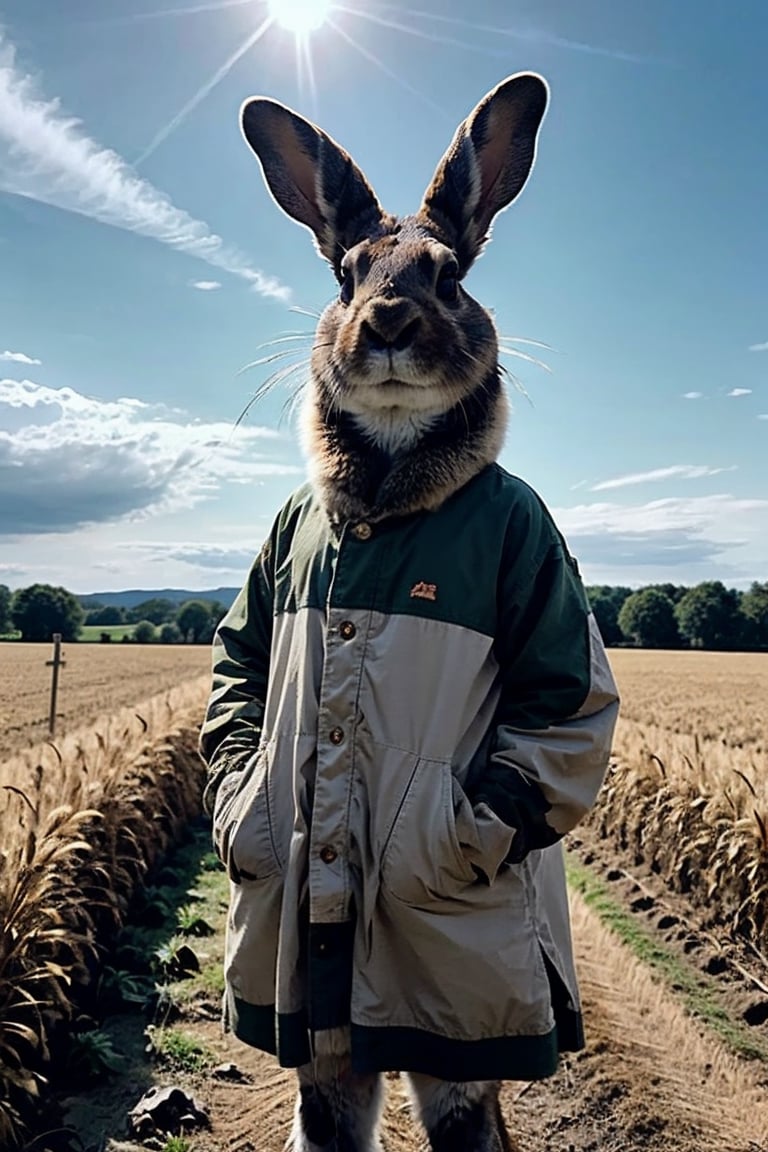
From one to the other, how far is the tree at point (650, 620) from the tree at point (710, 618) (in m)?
→ 0.70

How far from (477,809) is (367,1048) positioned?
69 centimetres

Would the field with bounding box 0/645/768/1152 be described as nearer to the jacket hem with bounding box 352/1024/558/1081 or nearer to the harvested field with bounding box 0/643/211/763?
the harvested field with bounding box 0/643/211/763

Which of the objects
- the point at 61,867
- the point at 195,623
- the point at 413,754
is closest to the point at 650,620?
the point at 195,623

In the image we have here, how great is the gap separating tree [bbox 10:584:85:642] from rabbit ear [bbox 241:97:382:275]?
24.0 metres

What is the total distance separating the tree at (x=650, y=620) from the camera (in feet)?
207

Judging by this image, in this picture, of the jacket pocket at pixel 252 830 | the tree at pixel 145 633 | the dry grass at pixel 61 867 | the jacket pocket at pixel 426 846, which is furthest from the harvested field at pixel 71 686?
the tree at pixel 145 633

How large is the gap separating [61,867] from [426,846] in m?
3.47

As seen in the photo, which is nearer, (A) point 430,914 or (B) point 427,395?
(A) point 430,914

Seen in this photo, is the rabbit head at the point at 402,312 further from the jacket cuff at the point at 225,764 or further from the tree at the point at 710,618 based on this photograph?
the tree at the point at 710,618

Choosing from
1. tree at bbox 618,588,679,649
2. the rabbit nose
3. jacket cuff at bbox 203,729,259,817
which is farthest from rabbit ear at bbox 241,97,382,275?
tree at bbox 618,588,679,649

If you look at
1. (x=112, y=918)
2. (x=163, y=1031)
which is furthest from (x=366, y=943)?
(x=112, y=918)

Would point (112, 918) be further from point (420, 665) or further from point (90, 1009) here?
point (420, 665)

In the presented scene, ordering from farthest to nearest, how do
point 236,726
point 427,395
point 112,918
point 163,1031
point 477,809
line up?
point 112,918 → point 163,1031 → point 236,726 → point 427,395 → point 477,809

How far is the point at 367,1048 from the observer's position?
2.25 meters
